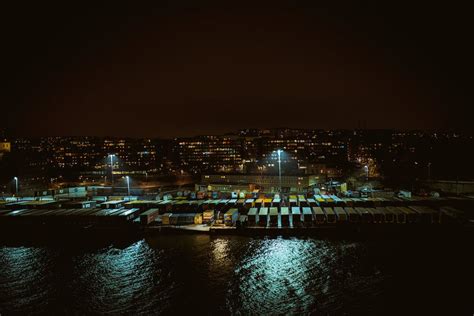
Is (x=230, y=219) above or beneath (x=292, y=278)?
above

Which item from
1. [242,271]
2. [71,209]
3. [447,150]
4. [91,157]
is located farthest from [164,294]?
[91,157]

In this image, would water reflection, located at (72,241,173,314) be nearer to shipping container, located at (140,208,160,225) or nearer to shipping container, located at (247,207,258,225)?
shipping container, located at (140,208,160,225)

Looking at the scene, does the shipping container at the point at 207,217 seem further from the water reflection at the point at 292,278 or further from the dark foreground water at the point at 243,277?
the water reflection at the point at 292,278

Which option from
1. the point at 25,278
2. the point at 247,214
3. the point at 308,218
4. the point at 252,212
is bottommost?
the point at 25,278

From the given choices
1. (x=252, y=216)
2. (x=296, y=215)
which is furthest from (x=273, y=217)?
(x=296, y=215)

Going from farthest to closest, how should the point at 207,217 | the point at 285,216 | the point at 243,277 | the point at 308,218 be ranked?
the point at 285,216 < the point at 207,217 < the point at 308,218 < the point at 243,277

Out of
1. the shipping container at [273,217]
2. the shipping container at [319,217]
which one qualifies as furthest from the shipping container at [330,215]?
the shipping container at [273,217]

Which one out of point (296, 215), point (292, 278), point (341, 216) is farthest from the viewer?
point (296, 215)

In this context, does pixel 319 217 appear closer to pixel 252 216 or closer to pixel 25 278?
pixel 252 216

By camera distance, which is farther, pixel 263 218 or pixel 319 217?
pixel 263 218
